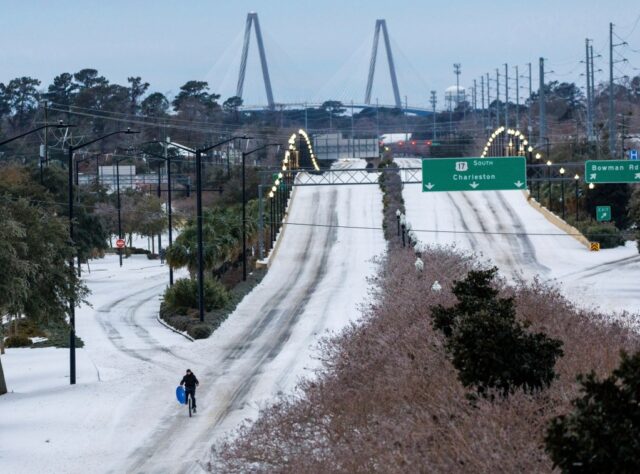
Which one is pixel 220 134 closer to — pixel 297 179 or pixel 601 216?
pixel 297 179

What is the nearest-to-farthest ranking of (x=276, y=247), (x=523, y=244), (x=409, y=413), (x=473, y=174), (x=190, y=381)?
(x=409, y=413) < (x=190, y=381) < (x=473, y=174) < (x=523, y=244) < (x=276, y=247)

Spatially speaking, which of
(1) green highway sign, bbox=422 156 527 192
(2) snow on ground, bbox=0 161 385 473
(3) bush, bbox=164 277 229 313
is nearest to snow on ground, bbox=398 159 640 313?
(1) green highway sign, bbox=422 156 527 192

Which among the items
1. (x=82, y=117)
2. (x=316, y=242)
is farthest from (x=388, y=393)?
(x=82, y=117)

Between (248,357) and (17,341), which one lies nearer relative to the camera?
(248,357)

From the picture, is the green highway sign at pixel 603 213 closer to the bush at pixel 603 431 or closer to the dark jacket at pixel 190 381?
the dark jacket at pixel 190 381

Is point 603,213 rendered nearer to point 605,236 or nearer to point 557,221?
point 557,221

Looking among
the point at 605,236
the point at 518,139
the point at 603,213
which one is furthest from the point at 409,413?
the point at 518,139

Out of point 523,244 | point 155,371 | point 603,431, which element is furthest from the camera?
point 523,244
